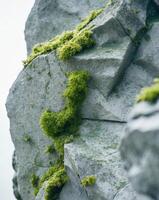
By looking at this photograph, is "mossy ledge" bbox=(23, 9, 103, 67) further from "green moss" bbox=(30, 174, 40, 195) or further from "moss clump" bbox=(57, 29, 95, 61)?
"green moss" bbox=(30, 174, 40, 195)

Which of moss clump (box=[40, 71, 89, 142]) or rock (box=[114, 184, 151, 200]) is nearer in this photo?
rock (box=[114, 184, 151, 200])

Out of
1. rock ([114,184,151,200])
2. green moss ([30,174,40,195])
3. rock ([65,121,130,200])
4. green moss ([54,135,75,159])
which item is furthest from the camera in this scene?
green moss ([30,174,40,195])

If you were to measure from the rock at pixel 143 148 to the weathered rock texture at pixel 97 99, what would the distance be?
389 inches

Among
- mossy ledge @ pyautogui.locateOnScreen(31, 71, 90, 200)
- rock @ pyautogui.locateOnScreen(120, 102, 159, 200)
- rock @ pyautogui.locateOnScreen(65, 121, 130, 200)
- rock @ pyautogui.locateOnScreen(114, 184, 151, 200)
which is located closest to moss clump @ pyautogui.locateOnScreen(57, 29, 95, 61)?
mossy ledge @ pyautogui.locateOnScreen(31, 71, 90, 200)

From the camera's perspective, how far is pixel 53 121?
22469 millimetres

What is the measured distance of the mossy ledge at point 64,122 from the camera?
850 inches

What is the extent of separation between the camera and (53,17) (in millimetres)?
34344

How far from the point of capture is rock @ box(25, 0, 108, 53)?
1337 inches

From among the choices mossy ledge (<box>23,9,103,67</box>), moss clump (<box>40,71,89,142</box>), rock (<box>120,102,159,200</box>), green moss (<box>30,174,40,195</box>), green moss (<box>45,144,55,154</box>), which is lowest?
green moss (<box>30,174,40,195</box>)

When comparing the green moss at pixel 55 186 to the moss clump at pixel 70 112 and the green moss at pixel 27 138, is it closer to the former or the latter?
the moss clump at pixel 70 112

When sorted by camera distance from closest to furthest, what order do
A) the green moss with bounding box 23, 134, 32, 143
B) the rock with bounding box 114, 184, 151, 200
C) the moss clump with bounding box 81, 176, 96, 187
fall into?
the rock with bounding box 114, 184, 151, 200
the moss clump with bounding box 81, 176, 96, 187
the green moss with bounding box 23, 134, 32, 143

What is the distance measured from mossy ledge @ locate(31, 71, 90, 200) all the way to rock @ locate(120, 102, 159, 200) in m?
12.9

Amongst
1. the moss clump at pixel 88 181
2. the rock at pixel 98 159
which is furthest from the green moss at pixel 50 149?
the moss clump at pixel 88 181

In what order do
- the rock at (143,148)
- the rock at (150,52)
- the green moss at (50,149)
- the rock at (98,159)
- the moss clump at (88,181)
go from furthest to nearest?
the green moss at (50,149), the rock at (150,52), the moss clump at (88,181), the rock at (98,159), the rock at (143,148)
